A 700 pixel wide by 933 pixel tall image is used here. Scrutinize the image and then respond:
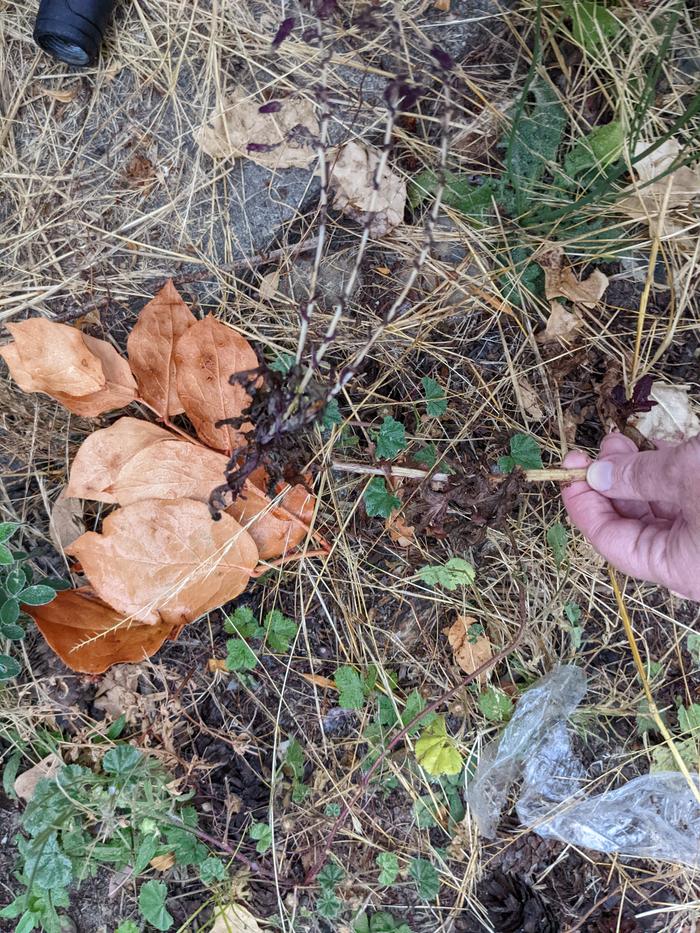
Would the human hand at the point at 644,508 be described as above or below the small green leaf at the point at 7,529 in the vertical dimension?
above

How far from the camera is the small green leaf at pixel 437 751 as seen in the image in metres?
1.99

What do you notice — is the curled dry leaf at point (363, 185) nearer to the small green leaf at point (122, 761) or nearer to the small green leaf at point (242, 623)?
the small green leaf at point (242, 623)

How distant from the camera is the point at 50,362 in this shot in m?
1.86

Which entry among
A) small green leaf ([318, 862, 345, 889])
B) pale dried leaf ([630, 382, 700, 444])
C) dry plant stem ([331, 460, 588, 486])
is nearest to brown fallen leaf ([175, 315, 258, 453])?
dry plant stem ([331, 460, 588, 486])

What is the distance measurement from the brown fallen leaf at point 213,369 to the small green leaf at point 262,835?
114 cm

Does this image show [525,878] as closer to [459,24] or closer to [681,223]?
[681,223]

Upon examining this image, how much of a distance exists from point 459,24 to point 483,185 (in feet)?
1.61

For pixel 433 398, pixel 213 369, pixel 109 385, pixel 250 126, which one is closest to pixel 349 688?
pixel 433 398

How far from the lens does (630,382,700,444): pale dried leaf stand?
2.03 meters

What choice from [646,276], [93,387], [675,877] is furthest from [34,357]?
[675,877]

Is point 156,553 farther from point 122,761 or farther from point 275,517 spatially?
point 122,761

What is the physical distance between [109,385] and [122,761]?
1.09 meters

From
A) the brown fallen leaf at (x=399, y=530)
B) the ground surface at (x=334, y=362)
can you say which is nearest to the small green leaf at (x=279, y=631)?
the ground surface at (x=334, y=362)

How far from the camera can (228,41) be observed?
199cm
